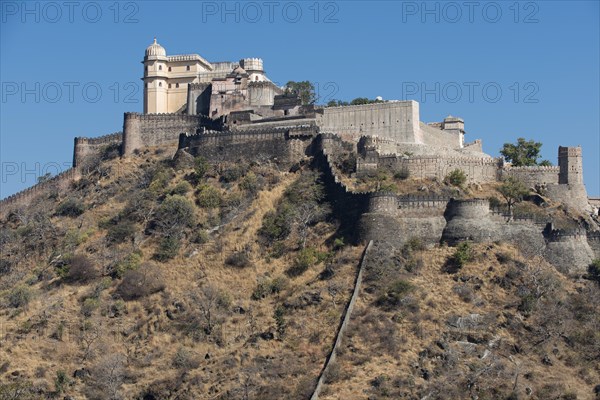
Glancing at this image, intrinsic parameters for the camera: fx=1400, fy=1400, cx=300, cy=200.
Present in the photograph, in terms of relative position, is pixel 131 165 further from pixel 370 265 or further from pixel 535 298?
pixel 535 298

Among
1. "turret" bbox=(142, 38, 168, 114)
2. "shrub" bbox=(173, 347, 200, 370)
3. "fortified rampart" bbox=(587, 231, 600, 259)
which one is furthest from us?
"turret" bbox=(142, 38, 168, 114)

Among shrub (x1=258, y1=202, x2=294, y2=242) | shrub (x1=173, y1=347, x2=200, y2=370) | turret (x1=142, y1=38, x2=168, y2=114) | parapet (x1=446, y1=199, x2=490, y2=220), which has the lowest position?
shrub (x1=173, y1=347, x2=200, y2=370)

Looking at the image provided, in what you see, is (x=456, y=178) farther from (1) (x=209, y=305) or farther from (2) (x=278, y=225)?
(1) (x=209, y=305)

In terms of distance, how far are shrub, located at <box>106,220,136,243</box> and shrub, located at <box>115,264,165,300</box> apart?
465cm

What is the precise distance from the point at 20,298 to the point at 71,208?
12.2m

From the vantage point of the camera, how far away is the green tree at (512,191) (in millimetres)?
78500

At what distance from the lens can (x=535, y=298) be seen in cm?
6694

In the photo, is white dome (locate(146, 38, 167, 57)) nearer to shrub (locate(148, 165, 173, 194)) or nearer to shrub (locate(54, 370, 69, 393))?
shrub (locate(148, 165, 173, 194))

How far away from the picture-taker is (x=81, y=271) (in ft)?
245

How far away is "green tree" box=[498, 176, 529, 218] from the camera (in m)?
78.5

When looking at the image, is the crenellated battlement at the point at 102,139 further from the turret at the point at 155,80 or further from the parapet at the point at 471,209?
the parapet at the point at 471,209

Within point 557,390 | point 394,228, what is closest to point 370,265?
point 394,228

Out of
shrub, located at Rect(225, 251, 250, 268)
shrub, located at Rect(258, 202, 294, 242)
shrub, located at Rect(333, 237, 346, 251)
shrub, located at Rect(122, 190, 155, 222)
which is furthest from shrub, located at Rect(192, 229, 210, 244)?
shrub, located at Rect(333, 237, 346, 251)

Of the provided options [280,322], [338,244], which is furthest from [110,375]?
[338,244]
